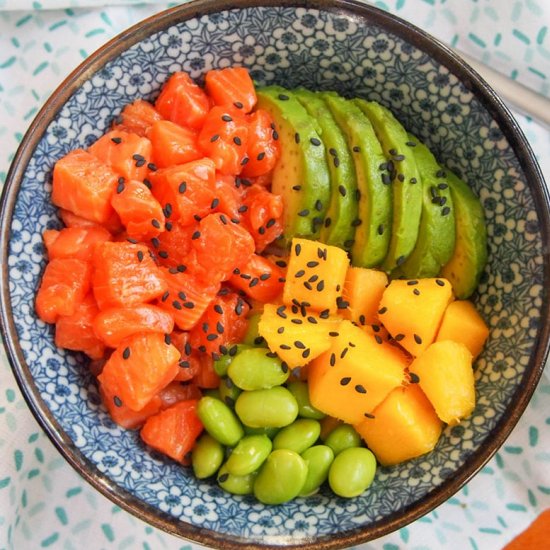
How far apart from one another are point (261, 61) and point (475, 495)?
220 cm

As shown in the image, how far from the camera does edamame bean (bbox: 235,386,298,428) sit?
273 centimetres

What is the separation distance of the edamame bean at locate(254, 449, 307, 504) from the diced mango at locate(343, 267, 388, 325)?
62 cm

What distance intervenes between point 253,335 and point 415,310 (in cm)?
66

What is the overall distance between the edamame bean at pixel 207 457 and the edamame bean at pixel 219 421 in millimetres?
48

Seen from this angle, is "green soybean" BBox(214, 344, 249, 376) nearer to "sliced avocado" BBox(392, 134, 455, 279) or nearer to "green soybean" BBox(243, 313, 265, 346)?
"green soybean" BBox(243, 313, 265, 346)

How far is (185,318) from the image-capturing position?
2842mm

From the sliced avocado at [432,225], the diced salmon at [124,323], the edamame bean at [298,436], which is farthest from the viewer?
the sliced avocado at [432,225]

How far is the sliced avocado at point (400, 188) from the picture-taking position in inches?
112

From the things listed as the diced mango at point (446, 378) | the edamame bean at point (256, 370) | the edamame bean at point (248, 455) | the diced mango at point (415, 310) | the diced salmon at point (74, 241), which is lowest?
the edamame bean at point (248, 455)

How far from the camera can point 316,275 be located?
2.84 meters

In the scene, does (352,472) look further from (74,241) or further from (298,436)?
(74,241)

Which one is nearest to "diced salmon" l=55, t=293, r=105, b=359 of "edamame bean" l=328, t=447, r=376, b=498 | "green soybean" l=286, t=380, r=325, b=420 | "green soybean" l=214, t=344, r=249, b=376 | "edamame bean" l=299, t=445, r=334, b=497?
"green soybean" l=214, t=344, r=249, b=376

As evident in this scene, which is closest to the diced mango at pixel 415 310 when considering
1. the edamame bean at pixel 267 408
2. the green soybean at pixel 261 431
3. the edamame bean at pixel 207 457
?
the edamame bean at pixel 267 408

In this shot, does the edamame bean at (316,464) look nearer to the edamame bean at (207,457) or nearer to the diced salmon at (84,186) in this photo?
the edamame bean at (207,457)
